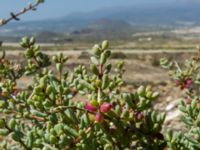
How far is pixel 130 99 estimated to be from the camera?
1.62 metres

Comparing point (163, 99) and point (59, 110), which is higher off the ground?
point (59, 110)

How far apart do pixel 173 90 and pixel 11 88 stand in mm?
12161

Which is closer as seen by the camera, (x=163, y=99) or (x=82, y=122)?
(x=82, y=122)

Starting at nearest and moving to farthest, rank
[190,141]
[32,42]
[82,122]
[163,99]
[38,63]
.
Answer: [82,122] < [190,141] < [32,42] < [38,63] < [163,99]

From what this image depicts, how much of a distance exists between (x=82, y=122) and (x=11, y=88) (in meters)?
0.70

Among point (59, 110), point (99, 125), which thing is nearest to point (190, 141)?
point (99, 125)

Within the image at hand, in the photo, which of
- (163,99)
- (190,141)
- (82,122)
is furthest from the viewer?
(163,99)

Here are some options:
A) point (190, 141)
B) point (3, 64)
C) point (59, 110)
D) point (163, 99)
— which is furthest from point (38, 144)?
point (163, 99)

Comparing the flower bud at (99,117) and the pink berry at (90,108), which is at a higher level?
the pink berry at (90,108)

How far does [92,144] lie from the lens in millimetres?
1604

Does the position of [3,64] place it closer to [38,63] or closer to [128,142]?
[38,63]

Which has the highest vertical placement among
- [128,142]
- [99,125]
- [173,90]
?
[99,125]

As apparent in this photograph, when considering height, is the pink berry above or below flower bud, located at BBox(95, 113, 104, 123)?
above

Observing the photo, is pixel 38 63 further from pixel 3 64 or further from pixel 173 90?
pixel 173 90
